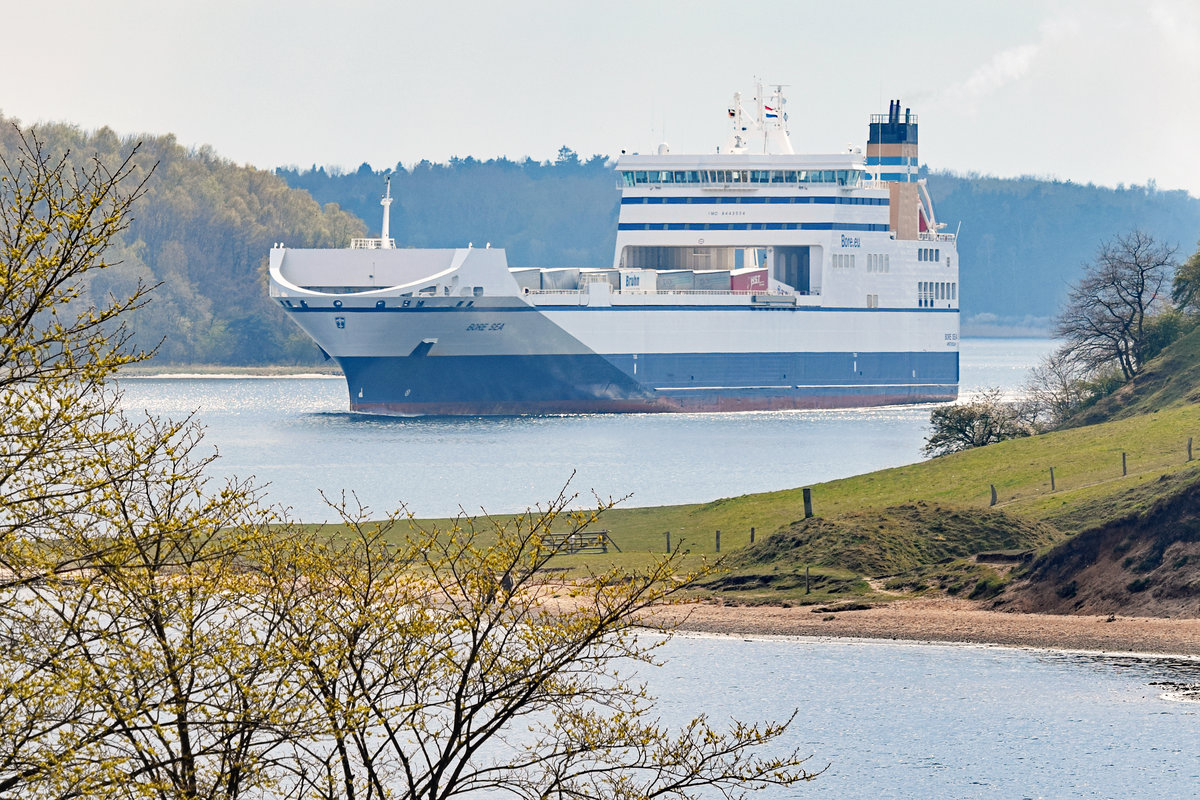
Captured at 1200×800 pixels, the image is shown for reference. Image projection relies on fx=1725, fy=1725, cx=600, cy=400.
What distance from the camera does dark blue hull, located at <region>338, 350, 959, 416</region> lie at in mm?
73875

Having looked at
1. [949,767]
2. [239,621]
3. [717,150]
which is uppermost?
[717,150]

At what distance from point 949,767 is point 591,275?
60.0 meters

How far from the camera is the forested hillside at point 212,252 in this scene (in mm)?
134250

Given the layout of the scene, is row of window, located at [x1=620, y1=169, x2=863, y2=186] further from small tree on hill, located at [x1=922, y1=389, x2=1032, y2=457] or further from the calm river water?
the calm river water

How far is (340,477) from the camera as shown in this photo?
5334 centimetres

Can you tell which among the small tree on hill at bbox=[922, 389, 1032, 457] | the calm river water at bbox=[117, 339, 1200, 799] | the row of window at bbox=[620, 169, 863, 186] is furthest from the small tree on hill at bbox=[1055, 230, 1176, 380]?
the row of window at bbox=[620, 169, 863, 186]

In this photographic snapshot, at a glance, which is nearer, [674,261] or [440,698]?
[440,698]

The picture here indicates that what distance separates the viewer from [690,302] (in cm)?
7925

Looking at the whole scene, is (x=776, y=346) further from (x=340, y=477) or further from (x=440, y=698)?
(x=440, y=698)

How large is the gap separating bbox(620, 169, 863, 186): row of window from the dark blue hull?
869 cm

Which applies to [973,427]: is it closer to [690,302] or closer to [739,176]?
[690,302]

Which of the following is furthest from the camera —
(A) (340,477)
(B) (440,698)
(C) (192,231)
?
(C) (192,231)

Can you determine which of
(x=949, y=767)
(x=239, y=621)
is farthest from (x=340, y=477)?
(x=239, y=621)

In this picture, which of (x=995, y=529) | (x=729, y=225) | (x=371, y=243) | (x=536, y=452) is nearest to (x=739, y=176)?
(x=729, y=225)
